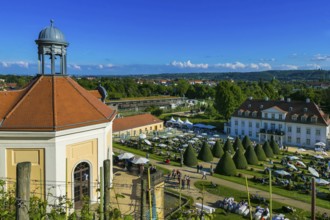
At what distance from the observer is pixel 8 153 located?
13.5 metres

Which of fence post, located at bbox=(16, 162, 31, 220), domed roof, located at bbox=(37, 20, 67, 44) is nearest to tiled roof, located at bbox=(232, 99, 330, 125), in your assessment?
domed roof, located at bbox=(37, 20, 67, 44)

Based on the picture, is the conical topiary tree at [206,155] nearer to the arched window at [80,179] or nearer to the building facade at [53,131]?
the building facade at [53,131]

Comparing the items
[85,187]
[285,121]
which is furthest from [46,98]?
[285,121]

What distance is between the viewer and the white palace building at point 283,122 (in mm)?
47844

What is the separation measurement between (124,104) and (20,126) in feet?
267

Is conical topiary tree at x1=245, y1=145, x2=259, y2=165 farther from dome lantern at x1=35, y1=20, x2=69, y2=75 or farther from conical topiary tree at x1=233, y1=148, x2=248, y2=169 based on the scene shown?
dome lantern at x1=35, y1=20, x2=69, y2=75

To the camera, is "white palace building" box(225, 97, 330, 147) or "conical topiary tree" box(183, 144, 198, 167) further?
"white palace building" box(225, 97, 330, 147)

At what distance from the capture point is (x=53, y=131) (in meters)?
13.2

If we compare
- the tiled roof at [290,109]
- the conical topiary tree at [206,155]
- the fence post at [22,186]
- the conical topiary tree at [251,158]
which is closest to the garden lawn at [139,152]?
the conical topiary tree at [206,155]

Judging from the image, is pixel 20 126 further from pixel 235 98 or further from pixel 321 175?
pixel 235 98

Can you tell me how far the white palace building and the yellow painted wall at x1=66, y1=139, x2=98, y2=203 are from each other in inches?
1631

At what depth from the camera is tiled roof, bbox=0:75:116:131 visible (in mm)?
13342

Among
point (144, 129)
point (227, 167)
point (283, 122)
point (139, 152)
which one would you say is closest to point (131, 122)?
point (144, 129)

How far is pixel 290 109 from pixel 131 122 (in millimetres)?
26969
